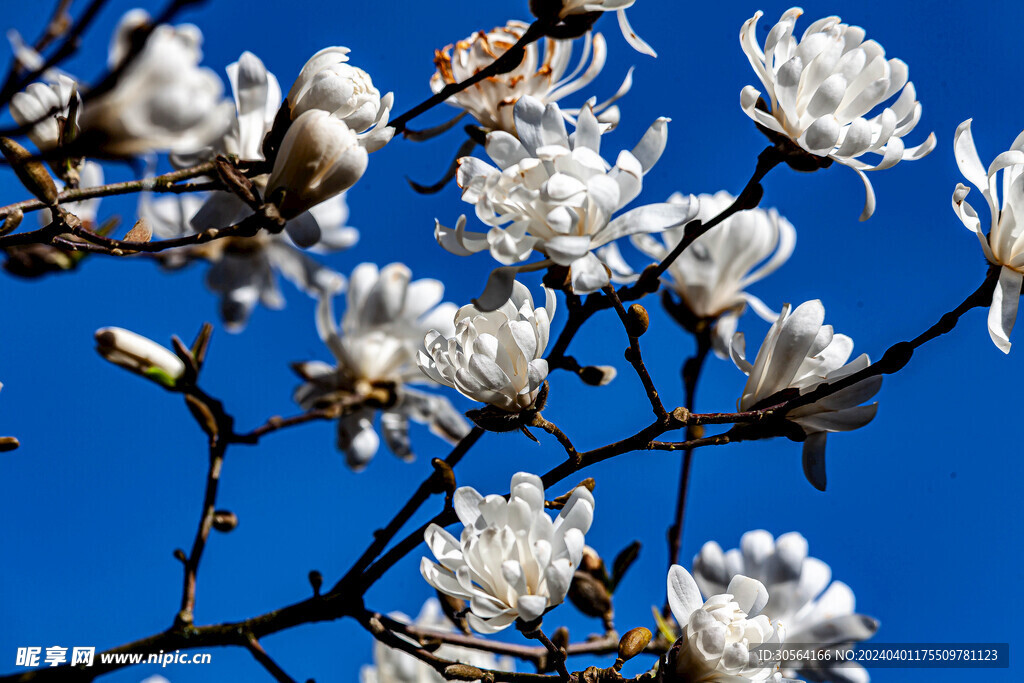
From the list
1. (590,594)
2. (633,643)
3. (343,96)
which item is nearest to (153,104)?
(343,96)

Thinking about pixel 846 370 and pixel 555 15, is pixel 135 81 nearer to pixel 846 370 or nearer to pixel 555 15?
pixel 555 15

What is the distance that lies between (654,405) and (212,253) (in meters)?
1.01

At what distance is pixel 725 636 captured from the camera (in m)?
0.76

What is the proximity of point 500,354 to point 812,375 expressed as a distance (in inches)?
12.7

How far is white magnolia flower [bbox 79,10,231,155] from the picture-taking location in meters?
0.50

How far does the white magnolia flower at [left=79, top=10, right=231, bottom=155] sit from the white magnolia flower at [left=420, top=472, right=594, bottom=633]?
0.38 m

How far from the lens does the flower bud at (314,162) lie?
808mm

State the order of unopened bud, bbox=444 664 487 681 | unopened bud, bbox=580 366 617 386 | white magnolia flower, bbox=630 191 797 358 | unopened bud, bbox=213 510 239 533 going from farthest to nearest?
white magnolia flower, bbox=630 191 797 358 < unopened bud, bbox=213 510 239 533 < unopened bud, bbox=580 366 617 386 < unopened bud, bbox=444 664 487 681

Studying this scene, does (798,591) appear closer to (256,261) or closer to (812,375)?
(812,375)

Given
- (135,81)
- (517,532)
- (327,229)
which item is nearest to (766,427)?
(517,532)

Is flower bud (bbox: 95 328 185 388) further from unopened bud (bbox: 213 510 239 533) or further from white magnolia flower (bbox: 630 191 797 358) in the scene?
white magnolia flower (bbox: 630 191 797 358)

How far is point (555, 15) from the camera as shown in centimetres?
89

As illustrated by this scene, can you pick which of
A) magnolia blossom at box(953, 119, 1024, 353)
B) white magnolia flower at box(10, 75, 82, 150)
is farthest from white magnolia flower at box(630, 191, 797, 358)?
white magnolia flower at box(10, 75, 82, 150)

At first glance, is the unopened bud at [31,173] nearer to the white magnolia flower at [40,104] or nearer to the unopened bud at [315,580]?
the white magnolia flower at [40,104]
